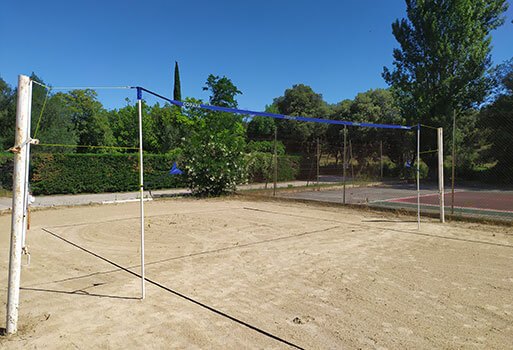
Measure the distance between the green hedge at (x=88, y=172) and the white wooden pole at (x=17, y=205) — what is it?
12.0m

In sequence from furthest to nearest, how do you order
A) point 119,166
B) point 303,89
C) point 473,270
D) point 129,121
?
point 303,89 < point 129,121 < point 119,166 < point 473,270

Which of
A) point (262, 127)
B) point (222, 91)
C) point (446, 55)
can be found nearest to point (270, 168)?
point (222, 91)

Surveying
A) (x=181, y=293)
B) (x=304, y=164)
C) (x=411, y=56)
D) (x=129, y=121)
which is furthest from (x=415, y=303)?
(x=129, y=121)

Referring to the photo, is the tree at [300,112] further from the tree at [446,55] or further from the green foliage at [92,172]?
the green foliage at [92,172]

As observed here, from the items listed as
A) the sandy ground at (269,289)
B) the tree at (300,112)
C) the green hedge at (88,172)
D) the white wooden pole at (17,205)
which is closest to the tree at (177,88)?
the tree at (300,112)

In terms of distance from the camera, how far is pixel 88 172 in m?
16.0

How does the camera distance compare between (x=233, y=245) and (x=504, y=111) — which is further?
(x=504, y=111)

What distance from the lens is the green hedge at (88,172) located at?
14.8 m

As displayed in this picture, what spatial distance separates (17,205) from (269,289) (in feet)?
8.40

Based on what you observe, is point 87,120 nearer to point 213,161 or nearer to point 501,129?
point 213,161

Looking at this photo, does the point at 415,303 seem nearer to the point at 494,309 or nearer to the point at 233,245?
the point at 494,309

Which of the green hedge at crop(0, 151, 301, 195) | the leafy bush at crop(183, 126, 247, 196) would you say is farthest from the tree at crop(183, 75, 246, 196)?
the green hedge at crop(0, 151, 301, 195)

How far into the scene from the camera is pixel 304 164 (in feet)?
78.1

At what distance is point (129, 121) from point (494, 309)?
36.1 m
